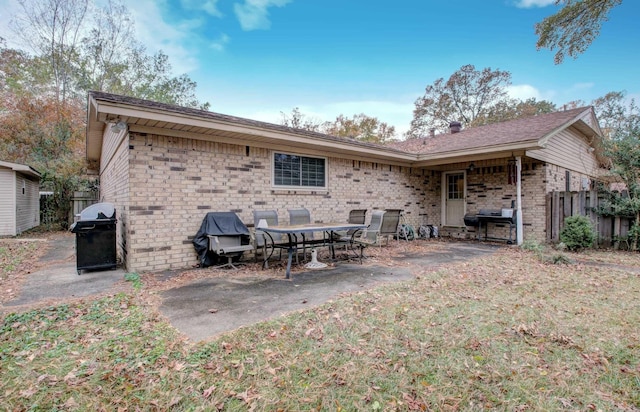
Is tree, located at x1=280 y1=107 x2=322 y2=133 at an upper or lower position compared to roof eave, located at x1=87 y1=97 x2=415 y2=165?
upper

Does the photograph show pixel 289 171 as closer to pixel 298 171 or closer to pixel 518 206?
pixel 298 171

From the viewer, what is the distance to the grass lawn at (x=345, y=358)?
1.99 meters

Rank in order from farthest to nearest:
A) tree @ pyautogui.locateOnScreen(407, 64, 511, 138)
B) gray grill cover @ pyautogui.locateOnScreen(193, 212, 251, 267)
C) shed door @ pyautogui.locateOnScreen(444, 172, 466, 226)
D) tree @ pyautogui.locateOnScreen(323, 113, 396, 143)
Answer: tree @ pyautogui.locateOnScreen(323, 113, 396, 143)
tree @ pyautogui.locateOnScreen(407, 64, 511, 138)
shed door @ pyautogui.locateOnScreen(444, 172, 466, 226)
gray grill cover @ pyautogui.locateOnScreen(193, 212, 251, 267)

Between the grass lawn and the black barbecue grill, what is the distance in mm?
5335

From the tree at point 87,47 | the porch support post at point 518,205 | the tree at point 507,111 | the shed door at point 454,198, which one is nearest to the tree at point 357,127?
the tree at point 507,111

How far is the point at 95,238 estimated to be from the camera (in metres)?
5.41

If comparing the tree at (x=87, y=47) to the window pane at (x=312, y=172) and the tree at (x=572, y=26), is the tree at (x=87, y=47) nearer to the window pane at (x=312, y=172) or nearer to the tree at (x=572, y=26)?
the window pane at (x=312, y=172)

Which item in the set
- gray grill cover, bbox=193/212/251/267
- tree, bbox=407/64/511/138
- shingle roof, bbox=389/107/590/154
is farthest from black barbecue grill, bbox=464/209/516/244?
tree, bbox=407/64/511/138

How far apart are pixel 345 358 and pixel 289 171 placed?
555 centimetres

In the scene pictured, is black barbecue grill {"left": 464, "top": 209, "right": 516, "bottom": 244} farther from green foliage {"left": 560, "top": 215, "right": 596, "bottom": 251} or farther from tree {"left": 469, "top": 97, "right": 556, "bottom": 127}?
tree {"left": 469, "top": 97, "right": 556, "bottom": 127}

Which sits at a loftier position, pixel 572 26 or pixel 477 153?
pixel 572 26

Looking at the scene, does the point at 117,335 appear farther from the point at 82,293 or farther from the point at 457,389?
the point at 457,389

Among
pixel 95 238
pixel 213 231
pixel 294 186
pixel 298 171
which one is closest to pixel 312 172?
pixel 298 171

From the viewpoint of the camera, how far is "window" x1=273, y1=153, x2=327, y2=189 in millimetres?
7324
